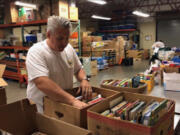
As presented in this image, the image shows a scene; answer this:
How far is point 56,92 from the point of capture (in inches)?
50.8

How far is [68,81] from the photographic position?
5.64 feet

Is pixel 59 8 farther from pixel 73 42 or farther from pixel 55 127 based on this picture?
pixel 55 127

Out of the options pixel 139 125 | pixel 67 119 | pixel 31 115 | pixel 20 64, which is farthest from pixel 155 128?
pixel 20 64

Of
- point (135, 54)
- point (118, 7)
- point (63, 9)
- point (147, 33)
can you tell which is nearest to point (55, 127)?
point (63, 9)

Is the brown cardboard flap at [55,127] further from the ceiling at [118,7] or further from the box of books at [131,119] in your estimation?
the ceiling at [118,7]

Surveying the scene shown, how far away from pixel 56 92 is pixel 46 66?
0.33 meters

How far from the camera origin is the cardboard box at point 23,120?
1.17 meters

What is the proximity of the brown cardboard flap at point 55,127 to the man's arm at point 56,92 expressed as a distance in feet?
0.57

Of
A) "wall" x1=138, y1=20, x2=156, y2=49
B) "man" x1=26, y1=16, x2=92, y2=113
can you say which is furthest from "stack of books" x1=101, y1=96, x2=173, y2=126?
"wall" x1=138, y1=20, x2=156, y2=49

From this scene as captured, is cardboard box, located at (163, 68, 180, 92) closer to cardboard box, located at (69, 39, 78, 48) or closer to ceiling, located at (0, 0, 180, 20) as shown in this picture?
cardboard box, located at (69, 39, 78, 48)

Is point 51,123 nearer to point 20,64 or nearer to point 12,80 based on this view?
point 20,64

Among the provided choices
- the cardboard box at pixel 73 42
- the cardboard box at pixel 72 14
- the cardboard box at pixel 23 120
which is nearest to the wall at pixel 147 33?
the cardboard box at pixel 73 42

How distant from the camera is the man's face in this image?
4.59 ft

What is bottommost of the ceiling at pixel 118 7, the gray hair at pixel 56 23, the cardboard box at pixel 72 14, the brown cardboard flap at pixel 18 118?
the brown cardboard flap at pixel 18 118
